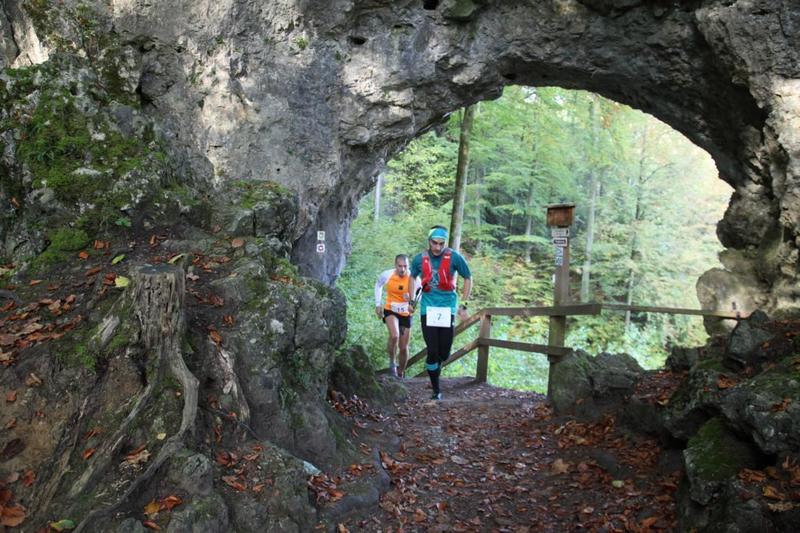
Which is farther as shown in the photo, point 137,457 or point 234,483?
point 234,483

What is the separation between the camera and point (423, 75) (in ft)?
27.8

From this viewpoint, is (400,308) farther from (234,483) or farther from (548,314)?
(234,483)

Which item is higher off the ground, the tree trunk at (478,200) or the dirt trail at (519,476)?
the tree trunk at (478,200)

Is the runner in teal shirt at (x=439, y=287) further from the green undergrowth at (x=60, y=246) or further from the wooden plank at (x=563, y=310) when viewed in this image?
the green undergrowth at (x=60, y=246)

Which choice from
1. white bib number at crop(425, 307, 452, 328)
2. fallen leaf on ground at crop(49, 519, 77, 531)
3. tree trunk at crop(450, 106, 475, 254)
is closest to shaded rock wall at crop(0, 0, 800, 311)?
white bib number at crop(425, 307, 452, 328)

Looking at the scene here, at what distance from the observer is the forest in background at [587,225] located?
1785 cm

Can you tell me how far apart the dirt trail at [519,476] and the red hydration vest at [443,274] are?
174cm

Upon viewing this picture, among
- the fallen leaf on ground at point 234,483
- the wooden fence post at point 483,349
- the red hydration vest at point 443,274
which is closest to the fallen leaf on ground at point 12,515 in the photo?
the fallen leaf on ground at point 234,483

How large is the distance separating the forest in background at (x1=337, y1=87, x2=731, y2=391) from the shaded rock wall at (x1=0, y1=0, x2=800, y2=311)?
26.0 ft

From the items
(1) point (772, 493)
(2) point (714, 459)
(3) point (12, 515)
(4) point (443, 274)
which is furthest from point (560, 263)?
(3) point (12, 515)

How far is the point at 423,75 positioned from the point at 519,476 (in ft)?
20.0

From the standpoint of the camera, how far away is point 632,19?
26.3ft

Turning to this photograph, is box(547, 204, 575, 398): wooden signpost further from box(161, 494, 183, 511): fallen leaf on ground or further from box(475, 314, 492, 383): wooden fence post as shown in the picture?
box(161, 494, 183, 511): fallen leaf on ground

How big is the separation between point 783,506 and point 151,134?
6540 mm
